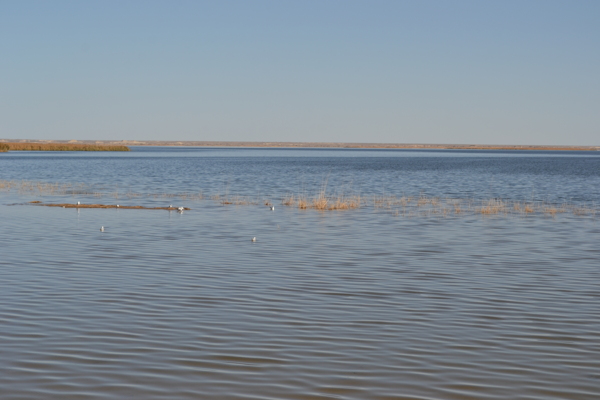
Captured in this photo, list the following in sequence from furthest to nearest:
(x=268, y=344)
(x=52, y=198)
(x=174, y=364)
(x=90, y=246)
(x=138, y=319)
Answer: (x=52, y=198) < (x=90, y=246) < (x=138, y=319) < (x=268, y=344) < (x=174, y=364)

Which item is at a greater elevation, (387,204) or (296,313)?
(296,313)

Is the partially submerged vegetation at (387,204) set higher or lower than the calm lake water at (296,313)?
lower

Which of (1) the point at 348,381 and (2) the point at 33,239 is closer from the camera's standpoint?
(1) the point at 348,381

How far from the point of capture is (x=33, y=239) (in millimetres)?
20609

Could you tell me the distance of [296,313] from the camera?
38.6 ft

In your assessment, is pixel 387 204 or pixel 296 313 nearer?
pixel 296 313

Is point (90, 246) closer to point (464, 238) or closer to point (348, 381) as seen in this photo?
point (464, 238)

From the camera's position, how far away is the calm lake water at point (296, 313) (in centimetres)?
Result: 834

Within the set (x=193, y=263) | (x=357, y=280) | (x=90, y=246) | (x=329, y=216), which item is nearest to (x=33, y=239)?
(x=90, y=246)

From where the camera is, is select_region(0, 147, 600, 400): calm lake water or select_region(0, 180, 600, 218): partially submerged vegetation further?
select_region(0, 180, 600, 218): partially submerged vegetation

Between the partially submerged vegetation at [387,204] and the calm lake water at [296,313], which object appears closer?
the calm lake water at [296,313]

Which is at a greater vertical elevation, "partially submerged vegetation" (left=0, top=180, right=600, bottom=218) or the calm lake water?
the calm lake water

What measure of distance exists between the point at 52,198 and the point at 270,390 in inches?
1225

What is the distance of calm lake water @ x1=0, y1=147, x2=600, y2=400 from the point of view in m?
8.34
